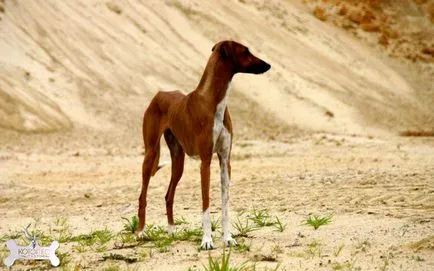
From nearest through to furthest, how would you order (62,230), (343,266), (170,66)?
(343,266) → (62,230) → (170,66)

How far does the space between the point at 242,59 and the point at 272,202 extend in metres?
3.49

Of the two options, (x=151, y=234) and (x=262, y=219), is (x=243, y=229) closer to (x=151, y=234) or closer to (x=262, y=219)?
(x=262, y=219)

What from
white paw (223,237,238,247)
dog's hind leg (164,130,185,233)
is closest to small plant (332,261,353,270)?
white paw (223,237,238,247)

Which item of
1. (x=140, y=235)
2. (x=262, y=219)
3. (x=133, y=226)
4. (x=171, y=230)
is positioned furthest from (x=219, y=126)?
(x=133, y=226)

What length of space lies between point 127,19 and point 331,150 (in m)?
12.7

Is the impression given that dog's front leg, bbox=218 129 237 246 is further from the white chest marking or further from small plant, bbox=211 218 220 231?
small plant, bbox=211 218 220 231

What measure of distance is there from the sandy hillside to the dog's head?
66.2 inches

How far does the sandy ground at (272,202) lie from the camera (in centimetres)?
652

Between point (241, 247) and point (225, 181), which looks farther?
point (225, 181)

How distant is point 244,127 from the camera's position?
25.3 m

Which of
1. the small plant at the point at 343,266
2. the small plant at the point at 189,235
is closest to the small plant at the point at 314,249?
the small plant at the point at 343,266

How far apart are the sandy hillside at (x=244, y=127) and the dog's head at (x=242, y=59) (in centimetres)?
168

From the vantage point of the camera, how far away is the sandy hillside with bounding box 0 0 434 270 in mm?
7375

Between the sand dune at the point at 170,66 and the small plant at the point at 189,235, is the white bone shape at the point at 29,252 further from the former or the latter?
the sand dune at the point at 170,66
